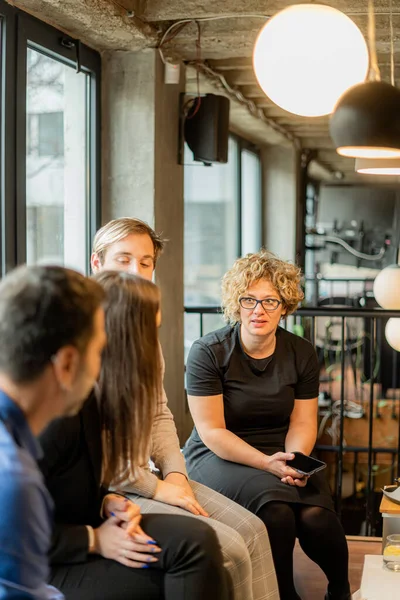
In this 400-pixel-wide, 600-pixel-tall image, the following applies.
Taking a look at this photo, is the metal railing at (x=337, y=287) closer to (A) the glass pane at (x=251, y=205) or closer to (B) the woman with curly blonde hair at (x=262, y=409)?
(A) the glass pane at (x=251, y=205)

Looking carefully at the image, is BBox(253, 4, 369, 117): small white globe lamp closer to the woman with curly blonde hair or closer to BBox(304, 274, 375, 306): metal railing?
the woman with curly blonde hair

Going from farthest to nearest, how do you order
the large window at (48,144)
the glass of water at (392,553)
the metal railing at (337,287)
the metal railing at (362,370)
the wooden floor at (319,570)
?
the metal railing at (337,287), the metal railing at (362,370), the large window at (48,144), the wooden floor at (319,570), the glass of water at (392,553)

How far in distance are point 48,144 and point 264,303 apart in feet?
4.36

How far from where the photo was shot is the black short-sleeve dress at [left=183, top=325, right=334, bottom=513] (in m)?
2.59

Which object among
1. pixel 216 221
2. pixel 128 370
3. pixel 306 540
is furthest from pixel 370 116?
pixel 216 221

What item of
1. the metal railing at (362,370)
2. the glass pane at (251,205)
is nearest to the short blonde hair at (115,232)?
the metal railing at (362,370)

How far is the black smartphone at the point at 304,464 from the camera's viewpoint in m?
2.41

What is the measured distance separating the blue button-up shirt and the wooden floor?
1.71m

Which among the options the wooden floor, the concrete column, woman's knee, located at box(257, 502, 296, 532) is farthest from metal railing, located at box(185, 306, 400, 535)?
woman's knee, located at box(257, 502, 296, 532)

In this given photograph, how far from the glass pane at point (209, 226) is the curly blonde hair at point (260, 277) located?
A: 3.21 m

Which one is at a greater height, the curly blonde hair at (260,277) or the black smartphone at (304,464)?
the curly blonde hair at (260,277)

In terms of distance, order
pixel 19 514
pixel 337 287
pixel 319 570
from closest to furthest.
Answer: pixel 19 514
pixel 319 570
pixel 337 287

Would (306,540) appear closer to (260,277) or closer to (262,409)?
(262,409)

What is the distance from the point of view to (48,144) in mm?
3381
